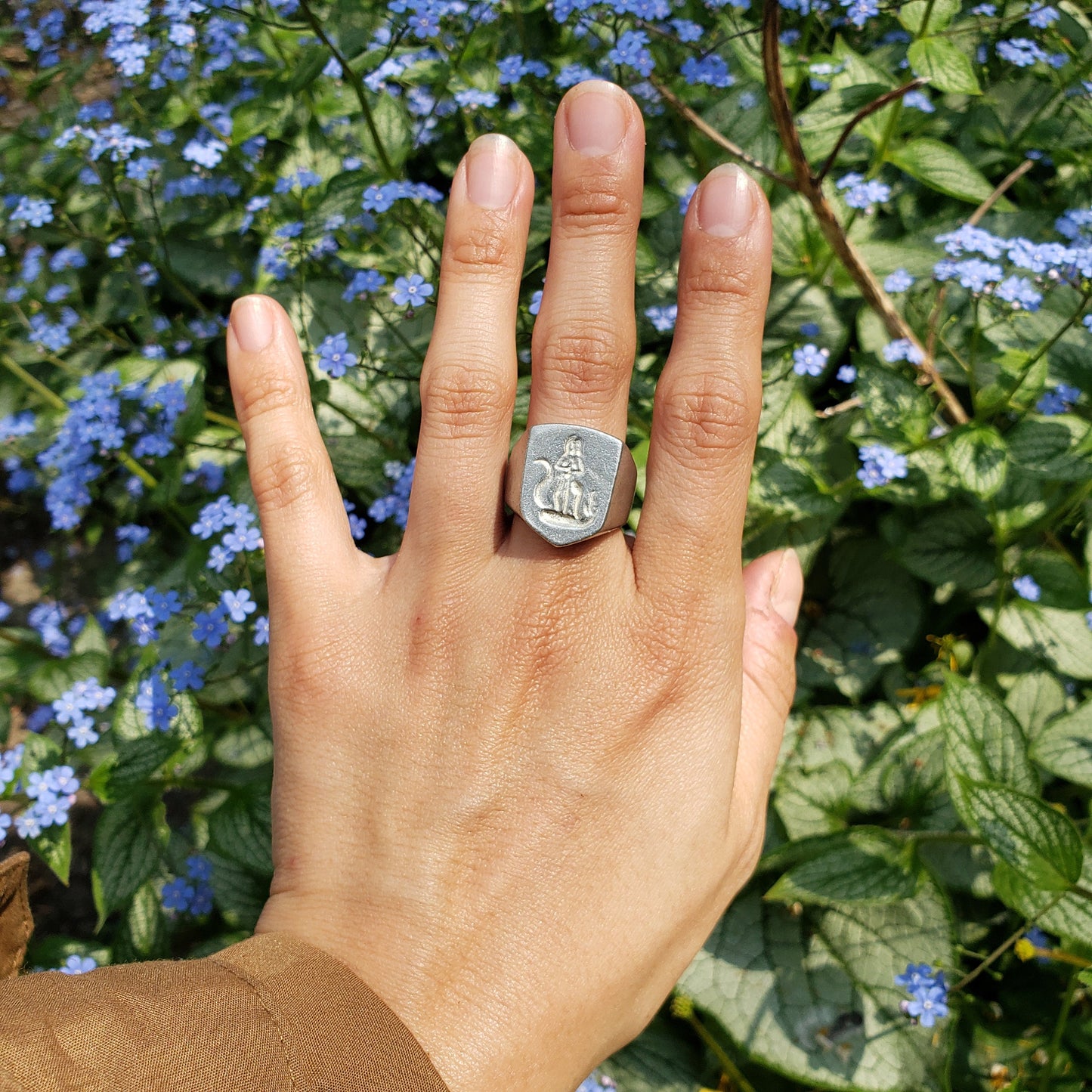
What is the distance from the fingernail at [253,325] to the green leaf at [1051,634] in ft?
8.84

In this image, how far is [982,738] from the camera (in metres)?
2.59

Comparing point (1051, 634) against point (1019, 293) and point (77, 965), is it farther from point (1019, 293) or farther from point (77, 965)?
point (77, 965)

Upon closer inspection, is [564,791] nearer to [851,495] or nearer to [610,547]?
[610,547]

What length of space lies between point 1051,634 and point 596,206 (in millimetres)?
2285

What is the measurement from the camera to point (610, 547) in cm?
214

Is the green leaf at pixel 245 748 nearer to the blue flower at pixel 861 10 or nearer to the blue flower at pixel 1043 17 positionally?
the blue flower at pixel 861 10

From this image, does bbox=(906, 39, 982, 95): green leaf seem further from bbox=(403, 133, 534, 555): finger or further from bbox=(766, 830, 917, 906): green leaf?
bbox=(766, 830, 917, 906): green leaf

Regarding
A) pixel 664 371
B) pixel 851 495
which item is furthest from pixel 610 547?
pixel 851 495

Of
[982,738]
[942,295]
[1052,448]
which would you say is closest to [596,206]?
[942,295]

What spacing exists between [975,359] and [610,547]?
2133 millimetres

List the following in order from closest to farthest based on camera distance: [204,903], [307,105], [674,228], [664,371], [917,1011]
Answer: [664,371] → [917,1011] → [204,903] → [674,228] → [307,105]

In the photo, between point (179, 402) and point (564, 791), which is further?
point (179, 402)

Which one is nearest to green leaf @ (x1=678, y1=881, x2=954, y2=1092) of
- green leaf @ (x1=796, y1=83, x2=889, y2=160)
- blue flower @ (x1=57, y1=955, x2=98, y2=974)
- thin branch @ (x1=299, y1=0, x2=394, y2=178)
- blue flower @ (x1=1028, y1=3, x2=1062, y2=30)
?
blue flower @ (x1=57, y1=955, x2=98, y2=974)

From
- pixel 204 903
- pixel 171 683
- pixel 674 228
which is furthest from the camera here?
pixel 674 228
